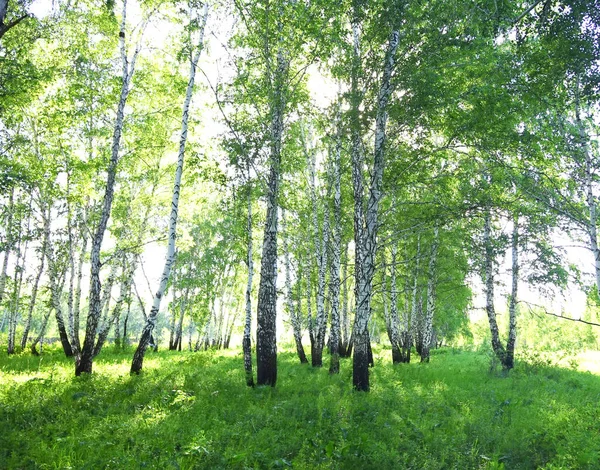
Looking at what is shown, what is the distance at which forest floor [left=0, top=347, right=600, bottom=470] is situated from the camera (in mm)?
5719

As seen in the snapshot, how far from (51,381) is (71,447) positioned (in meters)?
4.71

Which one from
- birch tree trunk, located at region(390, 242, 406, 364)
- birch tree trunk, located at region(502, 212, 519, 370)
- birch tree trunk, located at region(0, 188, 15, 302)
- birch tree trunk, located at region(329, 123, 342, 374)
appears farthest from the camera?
birch tree trunk, located at region(390, 242, 406, 364)

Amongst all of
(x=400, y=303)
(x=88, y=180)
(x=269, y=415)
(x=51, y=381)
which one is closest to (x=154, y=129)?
(x=88, y=180)

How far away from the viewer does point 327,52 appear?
1155 cm

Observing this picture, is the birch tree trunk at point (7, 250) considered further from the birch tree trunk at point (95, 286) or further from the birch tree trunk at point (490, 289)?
the birch tree trunk at point (490, 289)

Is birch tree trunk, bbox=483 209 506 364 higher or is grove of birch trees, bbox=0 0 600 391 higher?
grove of birch trees, bbox=0 0 600 391

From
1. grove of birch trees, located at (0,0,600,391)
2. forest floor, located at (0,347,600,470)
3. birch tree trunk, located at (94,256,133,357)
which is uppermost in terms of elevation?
grove of birch trees, located at (0,0,600,391)

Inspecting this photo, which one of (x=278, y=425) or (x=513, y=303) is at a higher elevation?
(x=513, y=303)

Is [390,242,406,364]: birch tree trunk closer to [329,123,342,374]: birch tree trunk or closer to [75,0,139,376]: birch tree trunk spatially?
[329,123,342,374]: birch tree trunk

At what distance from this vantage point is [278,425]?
23.8 feet

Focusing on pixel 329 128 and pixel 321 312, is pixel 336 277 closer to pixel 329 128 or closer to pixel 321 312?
pixel 321 312

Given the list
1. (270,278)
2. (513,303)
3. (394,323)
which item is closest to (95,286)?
(270,278)

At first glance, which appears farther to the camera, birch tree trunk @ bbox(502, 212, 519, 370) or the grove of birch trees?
birch tree trunk @ bbox(502, 212, 519, 370)

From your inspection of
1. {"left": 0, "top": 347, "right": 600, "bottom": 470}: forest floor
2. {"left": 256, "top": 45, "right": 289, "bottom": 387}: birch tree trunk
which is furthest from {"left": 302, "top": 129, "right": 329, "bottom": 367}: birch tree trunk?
{"left": 256, "top": 45, "right": 289, "bottom": 387}: birch tree trunk
